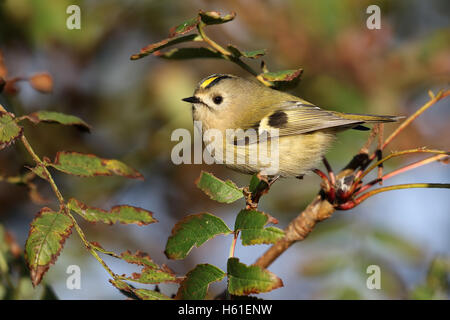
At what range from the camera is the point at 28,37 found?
1.99 meters

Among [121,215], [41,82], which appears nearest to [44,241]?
[121,215]

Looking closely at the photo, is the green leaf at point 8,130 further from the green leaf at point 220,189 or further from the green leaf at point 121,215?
the green leaf at point 220,189

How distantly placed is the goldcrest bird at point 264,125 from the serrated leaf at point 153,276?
28.5 inches

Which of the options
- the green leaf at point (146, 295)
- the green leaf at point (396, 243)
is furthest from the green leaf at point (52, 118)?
the green leaf at point (396, 243)

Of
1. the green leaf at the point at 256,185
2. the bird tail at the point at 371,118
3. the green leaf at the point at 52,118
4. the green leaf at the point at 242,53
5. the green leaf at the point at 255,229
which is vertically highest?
the green leaf at the point at 242,53

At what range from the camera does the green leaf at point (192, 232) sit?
1108mm

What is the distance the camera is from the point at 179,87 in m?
2.34

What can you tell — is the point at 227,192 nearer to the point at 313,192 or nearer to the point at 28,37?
the point at 313,192

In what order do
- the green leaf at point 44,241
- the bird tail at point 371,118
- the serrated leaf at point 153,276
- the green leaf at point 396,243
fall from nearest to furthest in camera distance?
the green leaf at point 44,241, the serrated leaf at point 153,276, the bird tail at point 371,118, the green leaf at point 396,243

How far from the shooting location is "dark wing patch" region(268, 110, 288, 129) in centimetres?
191

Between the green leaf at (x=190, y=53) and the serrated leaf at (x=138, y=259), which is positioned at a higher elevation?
the green leaf at (x=190, y=53)

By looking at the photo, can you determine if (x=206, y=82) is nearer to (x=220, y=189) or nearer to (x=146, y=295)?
(x=220, y=189)

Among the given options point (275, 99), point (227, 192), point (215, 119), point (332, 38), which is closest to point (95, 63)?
point (215, 119)

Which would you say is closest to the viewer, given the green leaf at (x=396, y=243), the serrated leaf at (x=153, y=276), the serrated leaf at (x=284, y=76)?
the serrated leaf at (x=153, y=276)
